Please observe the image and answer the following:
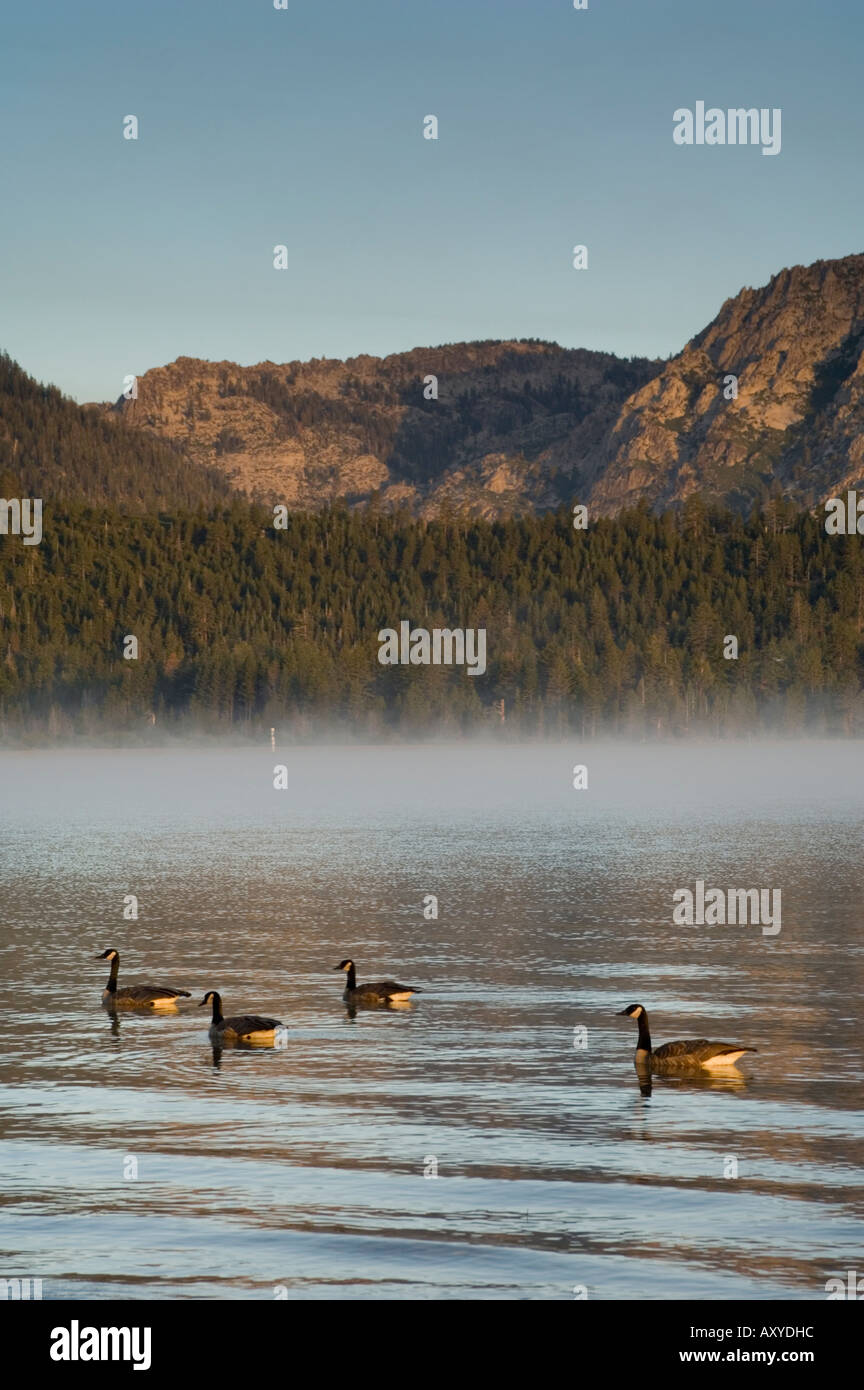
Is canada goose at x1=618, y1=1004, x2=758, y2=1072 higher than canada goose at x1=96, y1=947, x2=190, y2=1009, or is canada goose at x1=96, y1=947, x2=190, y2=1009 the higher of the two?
canada goose at x1=618, y1=1004, x2=758, y2=1072

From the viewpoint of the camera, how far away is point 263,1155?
82.2 feet

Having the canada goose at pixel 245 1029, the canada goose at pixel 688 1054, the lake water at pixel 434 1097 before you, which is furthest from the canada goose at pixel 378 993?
the canada goose at pixel 688 1054

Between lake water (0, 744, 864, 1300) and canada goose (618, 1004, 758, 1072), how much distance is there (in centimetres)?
39

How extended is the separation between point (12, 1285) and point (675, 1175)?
9.53 metres

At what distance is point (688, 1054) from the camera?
30.7 m

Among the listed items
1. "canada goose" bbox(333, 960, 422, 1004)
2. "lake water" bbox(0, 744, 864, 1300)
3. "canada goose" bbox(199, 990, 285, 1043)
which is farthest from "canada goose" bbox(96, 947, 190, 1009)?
"canada goose" bbox(333, 960, 422, 1004)

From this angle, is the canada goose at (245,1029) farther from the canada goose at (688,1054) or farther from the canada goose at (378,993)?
the canada goose at (688,1054)

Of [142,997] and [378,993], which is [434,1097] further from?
[142,997]

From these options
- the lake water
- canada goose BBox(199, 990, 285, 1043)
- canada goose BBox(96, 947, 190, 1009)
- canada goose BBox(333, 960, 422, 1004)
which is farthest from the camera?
canada goose BBox(333, 960, 422, 1004)

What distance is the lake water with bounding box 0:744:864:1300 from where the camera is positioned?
20406mm

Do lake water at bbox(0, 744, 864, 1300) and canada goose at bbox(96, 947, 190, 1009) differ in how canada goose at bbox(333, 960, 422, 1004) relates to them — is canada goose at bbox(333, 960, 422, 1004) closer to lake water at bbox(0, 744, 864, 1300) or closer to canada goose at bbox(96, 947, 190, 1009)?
lake water at bbox(0, 744, 864, 1300)

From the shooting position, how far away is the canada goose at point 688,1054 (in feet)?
101
